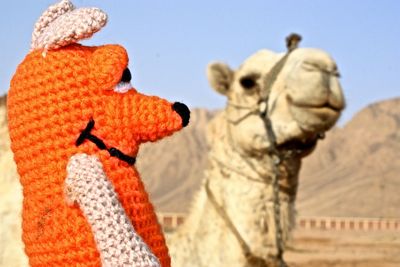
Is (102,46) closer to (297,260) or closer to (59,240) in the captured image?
(59,240)

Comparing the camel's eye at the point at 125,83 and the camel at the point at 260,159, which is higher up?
the camel's eye at the point at 125,83

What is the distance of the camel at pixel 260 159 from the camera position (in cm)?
471

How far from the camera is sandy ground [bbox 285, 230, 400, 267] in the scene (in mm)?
15875

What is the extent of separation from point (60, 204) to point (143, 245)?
0.22 metres

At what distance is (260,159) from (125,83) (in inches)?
108

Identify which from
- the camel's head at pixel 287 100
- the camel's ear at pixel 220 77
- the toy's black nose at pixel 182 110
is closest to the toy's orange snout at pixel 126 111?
Answer: the toy's black nose at pixel 182 110

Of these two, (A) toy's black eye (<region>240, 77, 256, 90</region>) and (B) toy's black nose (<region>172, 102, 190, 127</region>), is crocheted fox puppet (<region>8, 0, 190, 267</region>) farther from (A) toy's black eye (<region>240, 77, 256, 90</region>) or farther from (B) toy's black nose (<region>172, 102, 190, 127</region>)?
(A) toy's black eye (<region>240, 77, 256, 90</region>)

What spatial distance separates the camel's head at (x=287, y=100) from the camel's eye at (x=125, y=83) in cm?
257

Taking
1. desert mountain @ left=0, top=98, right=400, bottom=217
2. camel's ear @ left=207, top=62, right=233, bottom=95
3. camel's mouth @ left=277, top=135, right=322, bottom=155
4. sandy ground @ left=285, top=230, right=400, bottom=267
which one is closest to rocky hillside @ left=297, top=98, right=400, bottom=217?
desert mountain @ left=0, top=98, right=400, bottom=217

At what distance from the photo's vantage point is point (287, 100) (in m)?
5.00

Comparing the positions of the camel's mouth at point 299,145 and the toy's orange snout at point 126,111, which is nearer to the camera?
the toy's orange snout at point 126,111

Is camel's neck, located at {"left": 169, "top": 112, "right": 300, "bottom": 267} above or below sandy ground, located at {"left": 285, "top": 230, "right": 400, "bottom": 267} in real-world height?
above

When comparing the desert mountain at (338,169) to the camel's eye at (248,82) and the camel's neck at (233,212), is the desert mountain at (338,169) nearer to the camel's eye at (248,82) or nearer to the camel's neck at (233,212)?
the camel's eye at (248,82)

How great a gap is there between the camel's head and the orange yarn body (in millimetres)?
2602
